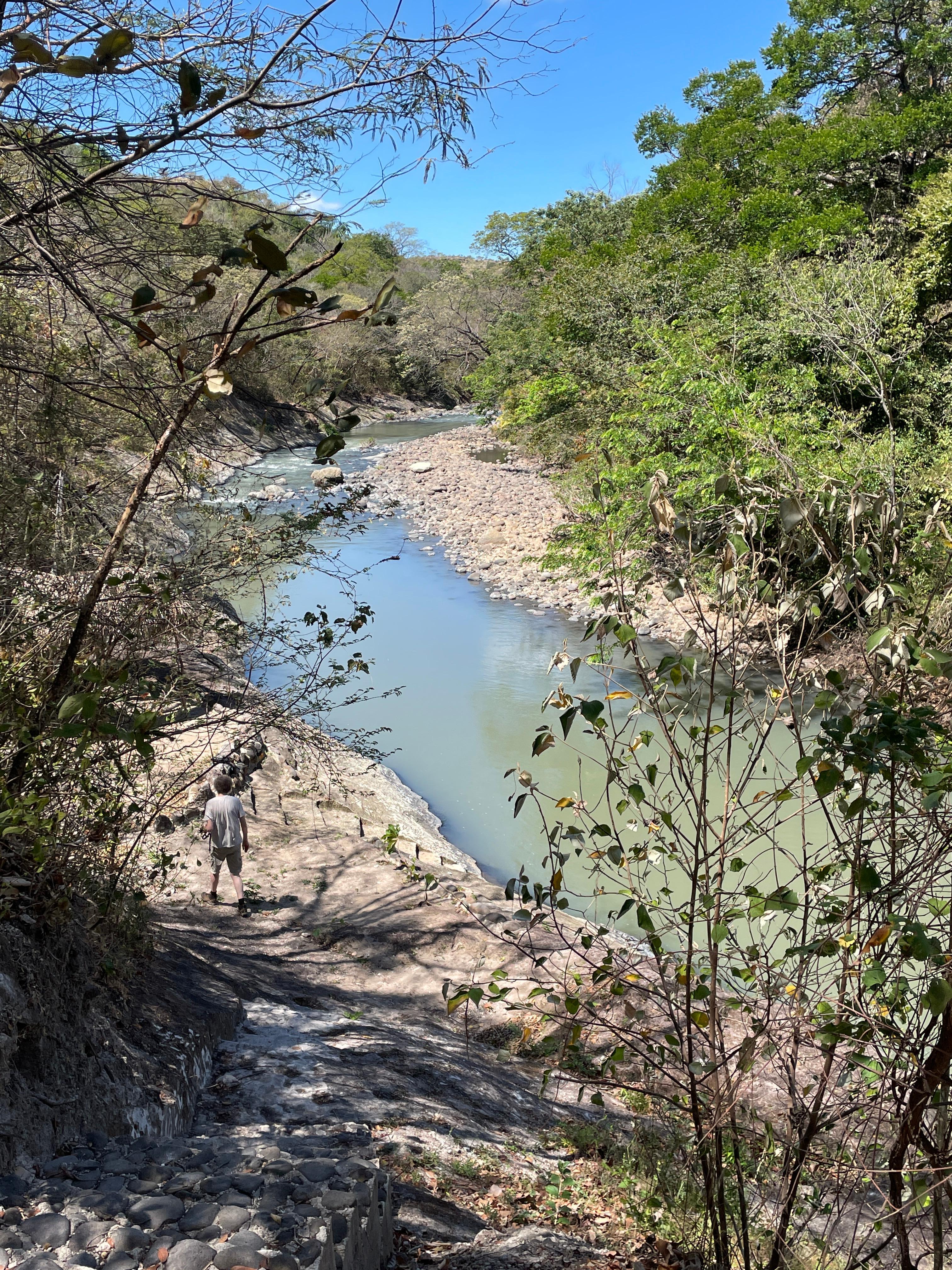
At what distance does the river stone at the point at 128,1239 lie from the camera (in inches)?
81.3

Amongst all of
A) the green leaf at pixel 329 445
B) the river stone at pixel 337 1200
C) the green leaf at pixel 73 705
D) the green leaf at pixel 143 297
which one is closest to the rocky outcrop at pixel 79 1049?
the river stone at pixel 337 1200

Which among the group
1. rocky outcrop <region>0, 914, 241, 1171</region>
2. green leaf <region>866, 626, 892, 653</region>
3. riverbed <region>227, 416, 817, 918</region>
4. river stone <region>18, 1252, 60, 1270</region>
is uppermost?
riverbed <region>227, 416, 817, 918</region>

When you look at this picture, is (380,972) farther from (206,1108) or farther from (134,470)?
(134,470)

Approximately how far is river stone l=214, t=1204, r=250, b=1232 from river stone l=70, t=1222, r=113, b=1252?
0.80 ft

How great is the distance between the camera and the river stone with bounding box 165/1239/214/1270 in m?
1.99

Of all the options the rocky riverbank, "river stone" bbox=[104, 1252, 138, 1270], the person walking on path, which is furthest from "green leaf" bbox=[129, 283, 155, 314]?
the rocky riverbank

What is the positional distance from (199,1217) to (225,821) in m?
4.41

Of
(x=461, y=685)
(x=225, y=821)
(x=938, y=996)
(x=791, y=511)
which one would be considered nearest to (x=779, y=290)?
(x=461, y=685)

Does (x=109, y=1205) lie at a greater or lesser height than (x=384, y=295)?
lesser

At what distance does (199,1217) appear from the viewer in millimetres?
2182

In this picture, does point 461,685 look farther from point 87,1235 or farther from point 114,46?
point 114,46

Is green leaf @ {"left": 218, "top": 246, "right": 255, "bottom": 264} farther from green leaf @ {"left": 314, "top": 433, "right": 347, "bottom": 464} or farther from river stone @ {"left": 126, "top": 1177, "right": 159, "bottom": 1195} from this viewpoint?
river stone @ {"left": 126, "top": 1177, "right": 159, "bottom": 1195}

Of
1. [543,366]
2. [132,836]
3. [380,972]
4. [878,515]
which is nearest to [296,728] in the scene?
[132,836]

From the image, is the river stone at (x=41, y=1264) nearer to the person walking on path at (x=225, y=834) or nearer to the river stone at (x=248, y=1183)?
the river stone at (x=248, y=1183)
